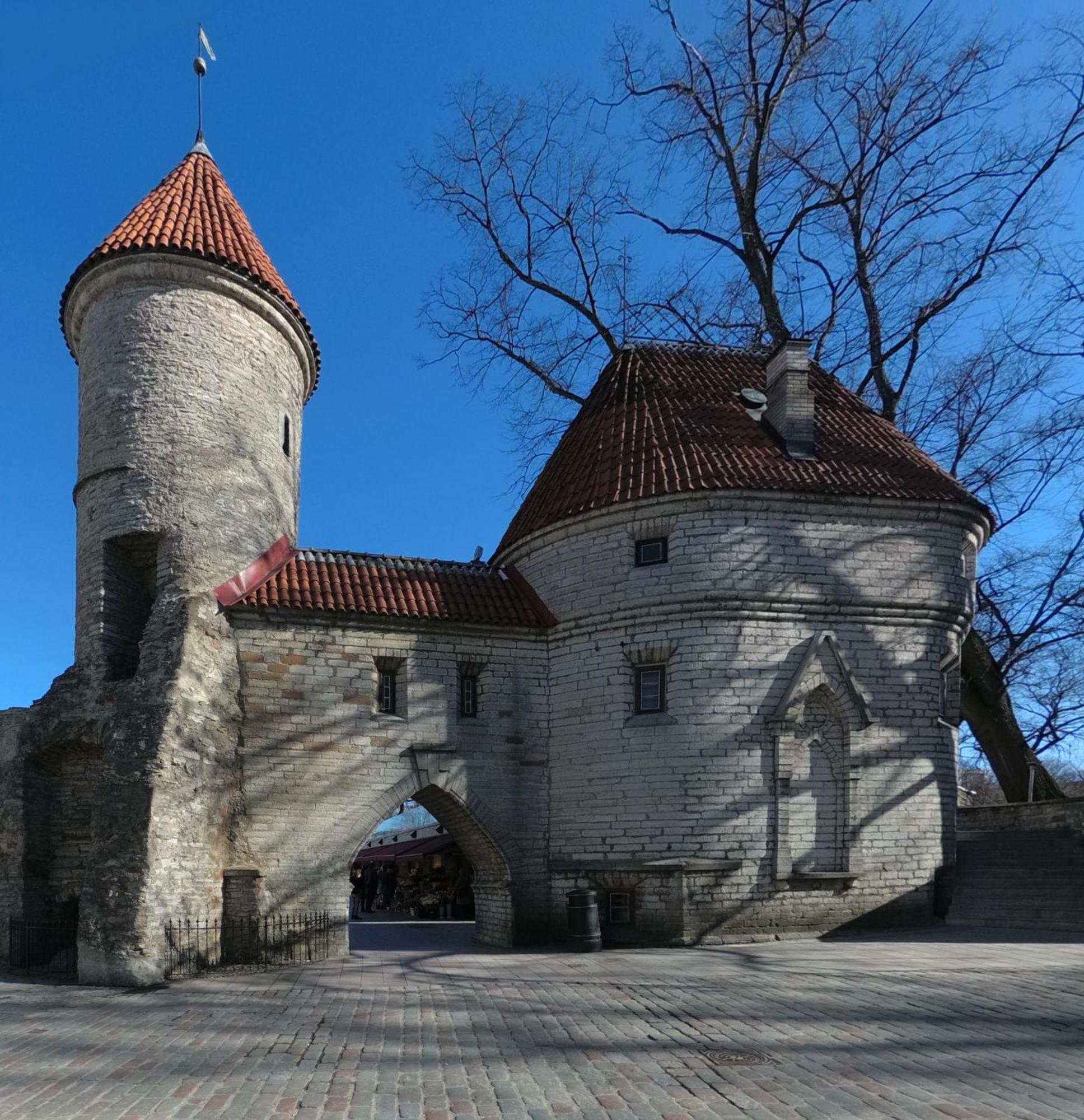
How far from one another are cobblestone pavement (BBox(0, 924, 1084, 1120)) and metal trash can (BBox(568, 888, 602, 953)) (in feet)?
5.44

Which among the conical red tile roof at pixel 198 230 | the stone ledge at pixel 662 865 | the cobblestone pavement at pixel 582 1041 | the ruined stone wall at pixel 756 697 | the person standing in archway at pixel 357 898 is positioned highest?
the conical red tile roof at pixel 198 230

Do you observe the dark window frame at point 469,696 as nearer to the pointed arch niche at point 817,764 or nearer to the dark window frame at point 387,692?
the dark window frame at point 387,692

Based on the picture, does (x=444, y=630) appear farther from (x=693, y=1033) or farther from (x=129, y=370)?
(x=693, y=1033)

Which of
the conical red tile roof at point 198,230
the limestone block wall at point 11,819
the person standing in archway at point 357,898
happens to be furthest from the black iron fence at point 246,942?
the conical red tile roof at point 198,230

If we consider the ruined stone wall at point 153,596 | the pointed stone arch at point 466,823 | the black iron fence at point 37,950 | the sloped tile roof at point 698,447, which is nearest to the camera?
the ruined stone wall at point 153,596

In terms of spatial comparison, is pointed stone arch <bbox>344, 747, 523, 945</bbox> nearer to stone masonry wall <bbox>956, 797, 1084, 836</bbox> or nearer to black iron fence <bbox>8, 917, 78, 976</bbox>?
black iron fence <bbox>8, 917, 78, 976</bbox>

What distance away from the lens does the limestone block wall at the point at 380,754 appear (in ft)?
46.7

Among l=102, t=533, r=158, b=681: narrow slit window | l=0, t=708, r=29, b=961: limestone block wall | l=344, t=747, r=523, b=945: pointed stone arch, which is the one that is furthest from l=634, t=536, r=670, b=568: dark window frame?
l=0, t=708, r=29, b=961: limestone block wall

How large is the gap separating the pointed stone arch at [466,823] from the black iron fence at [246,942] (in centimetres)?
117

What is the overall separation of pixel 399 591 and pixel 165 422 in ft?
15.9

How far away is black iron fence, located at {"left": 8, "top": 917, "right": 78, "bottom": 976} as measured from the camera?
1317 cm

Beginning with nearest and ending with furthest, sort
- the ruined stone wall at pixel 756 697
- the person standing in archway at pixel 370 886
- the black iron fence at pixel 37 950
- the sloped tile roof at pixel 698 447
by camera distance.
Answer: the black iron fence at pixel 37 950 < the ruined stone wall at pixel 756 697 < the sloped tile roof at pixel 698 447 < the person standing in archway at pixel 370 886

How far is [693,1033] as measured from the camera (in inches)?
309

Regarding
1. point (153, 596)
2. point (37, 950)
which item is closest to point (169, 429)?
point (153, 596)
